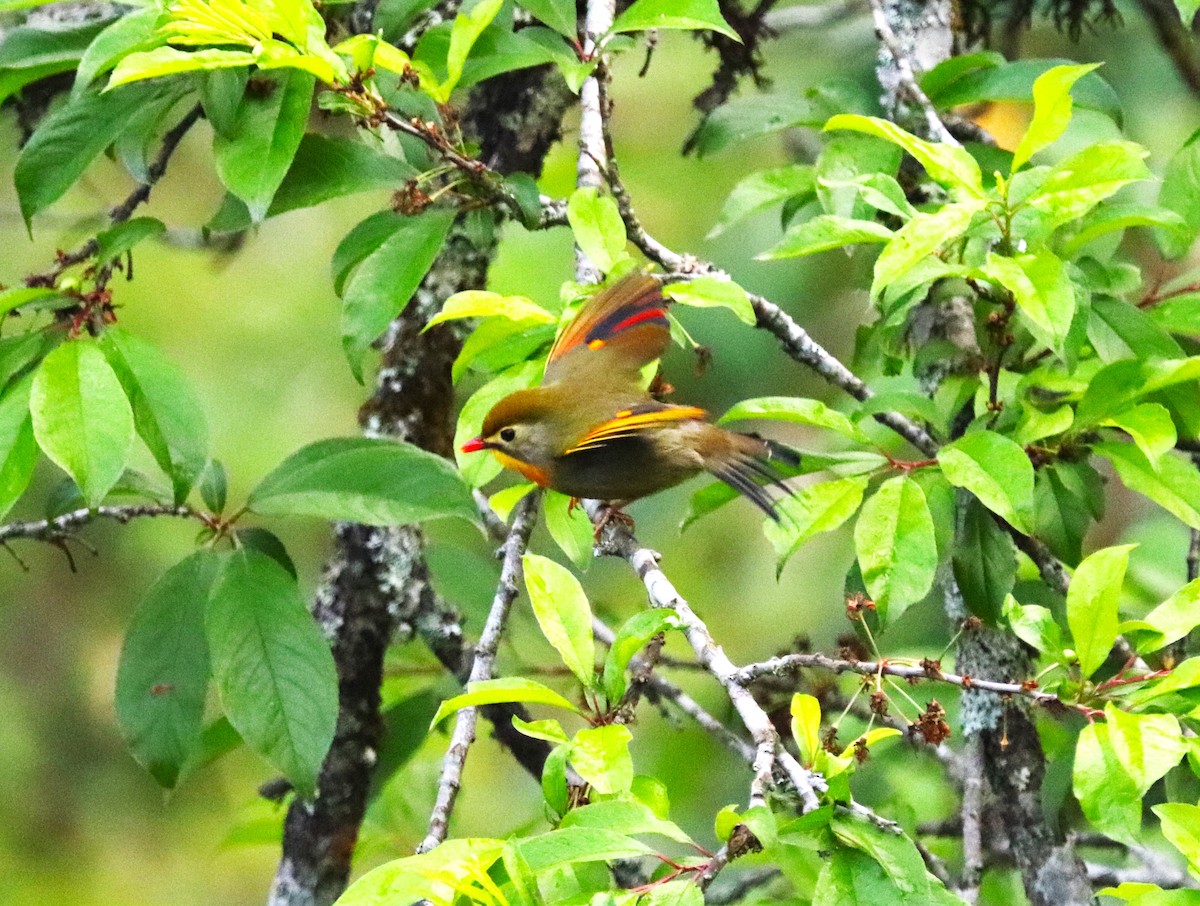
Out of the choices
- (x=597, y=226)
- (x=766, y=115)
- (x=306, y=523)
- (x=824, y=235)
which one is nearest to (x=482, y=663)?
(x=597, y=226)

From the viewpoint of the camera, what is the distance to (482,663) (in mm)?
1950

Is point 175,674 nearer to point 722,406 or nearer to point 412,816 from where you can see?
point 412,816

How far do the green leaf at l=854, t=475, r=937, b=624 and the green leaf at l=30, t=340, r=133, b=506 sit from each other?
109 cm

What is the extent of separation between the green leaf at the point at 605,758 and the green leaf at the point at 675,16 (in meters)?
1.17

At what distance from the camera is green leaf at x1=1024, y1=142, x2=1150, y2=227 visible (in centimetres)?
193

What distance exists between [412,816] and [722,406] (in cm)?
176

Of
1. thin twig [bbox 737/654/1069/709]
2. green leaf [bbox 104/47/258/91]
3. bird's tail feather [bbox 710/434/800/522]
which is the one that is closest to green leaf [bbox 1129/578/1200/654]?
thin twig [bbox 737/654/1069/709]

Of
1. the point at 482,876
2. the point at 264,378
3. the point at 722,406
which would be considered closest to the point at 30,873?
the point at 264,378

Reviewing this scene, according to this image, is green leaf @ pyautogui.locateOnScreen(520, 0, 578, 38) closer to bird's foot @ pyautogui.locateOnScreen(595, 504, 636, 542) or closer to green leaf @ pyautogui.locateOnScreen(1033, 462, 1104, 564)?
bird's foot @ pyautogui.locateOnScreen(595, 504, 636, 542)

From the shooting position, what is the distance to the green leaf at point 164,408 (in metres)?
2.19

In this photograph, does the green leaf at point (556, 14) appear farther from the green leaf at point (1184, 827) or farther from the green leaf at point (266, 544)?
the green leaf at point (1184, 827)

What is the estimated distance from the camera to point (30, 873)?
547 centimetres

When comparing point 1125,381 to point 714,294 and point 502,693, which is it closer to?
point 714,294

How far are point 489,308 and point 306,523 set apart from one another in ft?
11.3
